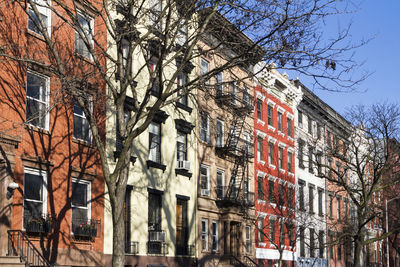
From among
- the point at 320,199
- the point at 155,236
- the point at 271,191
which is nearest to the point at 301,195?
the point at 271,191

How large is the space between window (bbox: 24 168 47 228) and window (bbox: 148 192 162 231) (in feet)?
27.1

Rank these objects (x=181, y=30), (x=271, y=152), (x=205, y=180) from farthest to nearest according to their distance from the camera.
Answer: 1. (x=271, y=152)
2. (x=205, y=180)
3. (x=181, y=30)

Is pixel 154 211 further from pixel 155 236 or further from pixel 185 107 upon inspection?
pixel 185 107

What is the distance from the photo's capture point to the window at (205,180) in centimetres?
3488

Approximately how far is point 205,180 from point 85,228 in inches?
513

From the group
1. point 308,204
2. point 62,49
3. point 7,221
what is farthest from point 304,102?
point 7,221

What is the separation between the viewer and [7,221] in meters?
19.7

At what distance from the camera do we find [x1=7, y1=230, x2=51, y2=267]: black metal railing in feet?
64.1

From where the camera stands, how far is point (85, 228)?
922 inches

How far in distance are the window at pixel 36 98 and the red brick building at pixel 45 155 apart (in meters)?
0.04

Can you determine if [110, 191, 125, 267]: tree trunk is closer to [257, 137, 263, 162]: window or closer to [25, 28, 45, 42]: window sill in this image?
[25, 28, 45, 42]: window sill

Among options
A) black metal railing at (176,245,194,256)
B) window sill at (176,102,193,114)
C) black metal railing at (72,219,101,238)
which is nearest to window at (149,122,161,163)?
window sill at (176,102,193,114)

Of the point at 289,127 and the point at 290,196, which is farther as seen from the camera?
the point at 289,127

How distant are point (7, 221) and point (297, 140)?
3533cm
